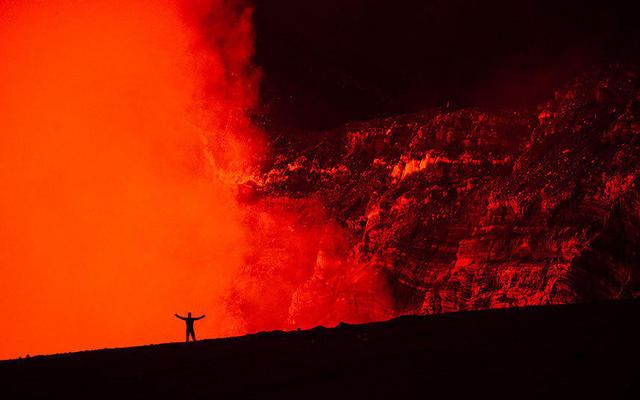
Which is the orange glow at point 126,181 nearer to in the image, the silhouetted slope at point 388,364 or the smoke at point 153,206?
the smoke at point 153,206

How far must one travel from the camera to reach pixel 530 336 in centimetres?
712

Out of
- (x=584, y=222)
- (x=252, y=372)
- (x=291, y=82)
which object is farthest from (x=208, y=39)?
(x=252, y=372)

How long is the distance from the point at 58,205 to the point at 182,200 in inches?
470

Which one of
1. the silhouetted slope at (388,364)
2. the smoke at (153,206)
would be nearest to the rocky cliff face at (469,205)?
the smoke at (153,206)

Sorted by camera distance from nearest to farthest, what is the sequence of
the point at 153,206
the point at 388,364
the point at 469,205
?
the point at 388,364 → the point at 469,205 → the point at 153,206

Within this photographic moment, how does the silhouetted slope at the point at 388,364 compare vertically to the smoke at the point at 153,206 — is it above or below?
below

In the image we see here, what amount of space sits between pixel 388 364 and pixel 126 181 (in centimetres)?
2880

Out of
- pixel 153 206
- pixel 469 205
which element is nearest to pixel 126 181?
pixel 153 206

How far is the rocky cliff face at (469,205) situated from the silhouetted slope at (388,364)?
686 cm

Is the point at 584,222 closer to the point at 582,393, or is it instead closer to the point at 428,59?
the point at 428,59

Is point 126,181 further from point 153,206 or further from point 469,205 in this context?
point 469,205

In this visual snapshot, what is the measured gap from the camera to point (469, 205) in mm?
19391

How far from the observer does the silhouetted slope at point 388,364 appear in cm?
501

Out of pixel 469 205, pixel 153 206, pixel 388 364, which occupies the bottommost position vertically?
pixel 388 364
